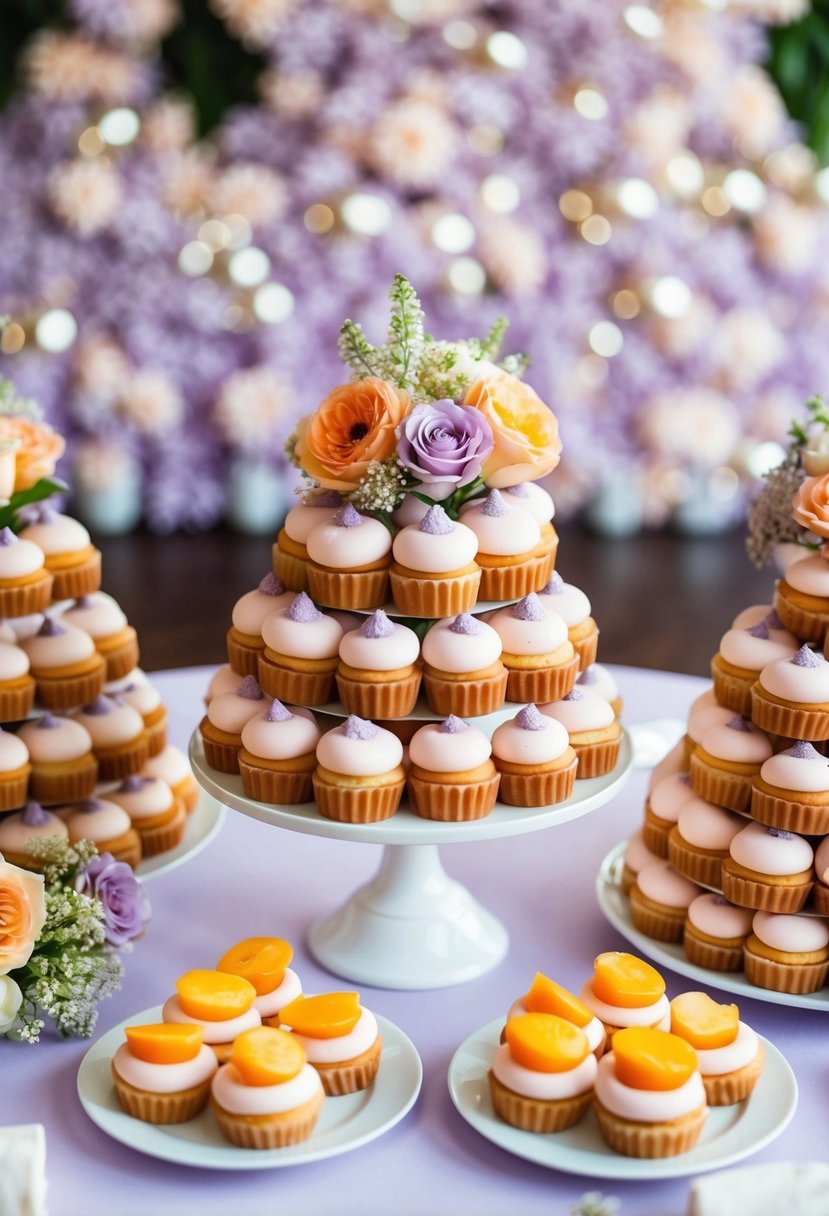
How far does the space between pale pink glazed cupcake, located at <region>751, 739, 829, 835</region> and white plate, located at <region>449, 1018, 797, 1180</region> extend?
0.30 m

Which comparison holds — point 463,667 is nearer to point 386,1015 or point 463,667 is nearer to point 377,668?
point 377,668

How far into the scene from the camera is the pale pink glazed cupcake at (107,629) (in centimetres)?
232

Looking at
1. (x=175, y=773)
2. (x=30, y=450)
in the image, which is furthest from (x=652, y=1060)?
(x=30, y=450)

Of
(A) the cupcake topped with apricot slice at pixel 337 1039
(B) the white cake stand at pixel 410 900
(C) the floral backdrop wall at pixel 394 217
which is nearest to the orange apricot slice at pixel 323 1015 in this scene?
(A) the cupcake topped with apricot slice at pixel 337 1039

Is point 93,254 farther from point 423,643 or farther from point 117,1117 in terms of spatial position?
point 117,1117

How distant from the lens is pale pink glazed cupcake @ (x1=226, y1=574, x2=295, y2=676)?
6.61 ft

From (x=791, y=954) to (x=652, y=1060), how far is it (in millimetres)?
407

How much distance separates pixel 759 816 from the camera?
1.95m

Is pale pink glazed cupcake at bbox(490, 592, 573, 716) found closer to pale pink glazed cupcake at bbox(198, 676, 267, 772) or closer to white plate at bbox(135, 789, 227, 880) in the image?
pale pink glazed cupcake at bbox(198, 676, 267, 772)

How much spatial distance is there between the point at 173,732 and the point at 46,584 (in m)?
0.55

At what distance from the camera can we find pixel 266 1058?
5.30 ft

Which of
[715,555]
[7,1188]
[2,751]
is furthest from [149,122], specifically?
[7,1188]

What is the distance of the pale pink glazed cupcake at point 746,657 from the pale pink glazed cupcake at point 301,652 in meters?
0.53

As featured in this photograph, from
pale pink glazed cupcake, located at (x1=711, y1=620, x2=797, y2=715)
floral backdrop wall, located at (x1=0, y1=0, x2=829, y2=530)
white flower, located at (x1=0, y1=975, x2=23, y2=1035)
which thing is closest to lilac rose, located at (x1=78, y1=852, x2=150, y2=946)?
white flower, located at (x1=0, y1=975, x2=23, y2=1035)
